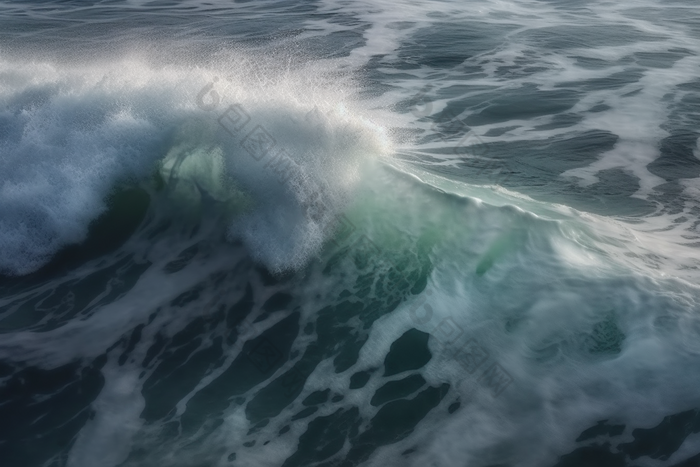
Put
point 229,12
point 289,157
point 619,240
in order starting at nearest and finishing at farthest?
point 619,240 → point 289,157 → point 229,12

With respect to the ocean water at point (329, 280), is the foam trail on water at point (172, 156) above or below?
above

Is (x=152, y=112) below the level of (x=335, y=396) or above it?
above

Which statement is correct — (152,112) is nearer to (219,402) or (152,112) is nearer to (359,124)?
(359,124)

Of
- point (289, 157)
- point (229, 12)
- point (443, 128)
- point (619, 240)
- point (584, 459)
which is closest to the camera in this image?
point (584, 459)

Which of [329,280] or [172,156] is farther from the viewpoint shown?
[172,156]

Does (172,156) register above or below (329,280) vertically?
above

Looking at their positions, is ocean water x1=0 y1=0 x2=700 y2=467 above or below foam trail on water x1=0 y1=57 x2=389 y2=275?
below

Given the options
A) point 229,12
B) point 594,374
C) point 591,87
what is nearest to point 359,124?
point 594,374

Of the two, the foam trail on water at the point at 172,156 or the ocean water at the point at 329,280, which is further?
the foam trail on water at the point at 172,156
